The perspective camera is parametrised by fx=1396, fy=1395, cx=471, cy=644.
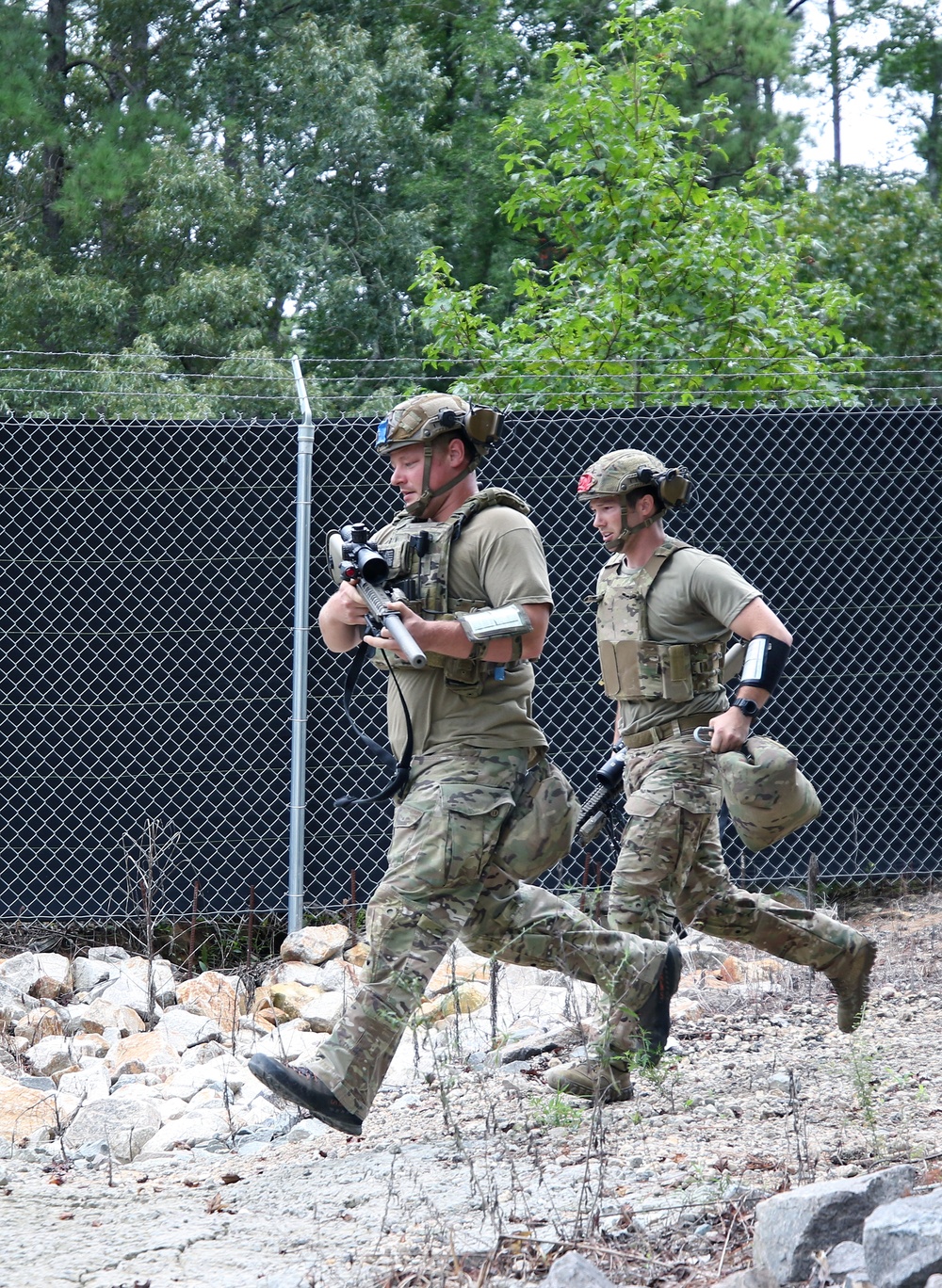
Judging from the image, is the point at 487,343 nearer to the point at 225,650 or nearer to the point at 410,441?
the point at 225,650

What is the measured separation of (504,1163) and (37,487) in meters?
3.69

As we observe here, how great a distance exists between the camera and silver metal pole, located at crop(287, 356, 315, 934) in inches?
228

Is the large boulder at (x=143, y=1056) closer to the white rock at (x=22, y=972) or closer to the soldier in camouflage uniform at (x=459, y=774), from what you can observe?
→ the white rock at (x=22, y=972)

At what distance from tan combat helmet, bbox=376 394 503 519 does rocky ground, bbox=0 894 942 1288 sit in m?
1.34

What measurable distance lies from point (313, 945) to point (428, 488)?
2.76 metres

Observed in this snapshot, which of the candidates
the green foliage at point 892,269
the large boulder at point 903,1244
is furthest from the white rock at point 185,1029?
the green foliage at point 892,269

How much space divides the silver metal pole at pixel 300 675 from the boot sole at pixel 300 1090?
2.59m

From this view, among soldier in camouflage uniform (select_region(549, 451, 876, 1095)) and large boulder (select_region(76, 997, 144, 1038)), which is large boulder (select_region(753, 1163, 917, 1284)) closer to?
soldier in camouflage uniform (select_region(549, 451, 876, 1095))

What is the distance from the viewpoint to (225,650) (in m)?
6.00

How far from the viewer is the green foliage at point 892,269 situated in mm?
14938

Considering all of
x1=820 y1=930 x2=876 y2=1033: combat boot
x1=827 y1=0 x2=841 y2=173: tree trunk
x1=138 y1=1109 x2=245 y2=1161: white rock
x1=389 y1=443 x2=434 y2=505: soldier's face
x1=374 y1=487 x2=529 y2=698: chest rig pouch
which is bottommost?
x1=138 y1=1109 x2=245 y2=1161: white rock

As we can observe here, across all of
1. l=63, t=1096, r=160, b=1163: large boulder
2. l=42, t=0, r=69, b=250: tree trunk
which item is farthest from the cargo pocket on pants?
l=42, t=0, r=69, b=250: tree trunk

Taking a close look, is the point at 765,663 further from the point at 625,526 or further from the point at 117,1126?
the point at 117,1126

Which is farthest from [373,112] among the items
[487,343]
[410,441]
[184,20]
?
[410,441]
